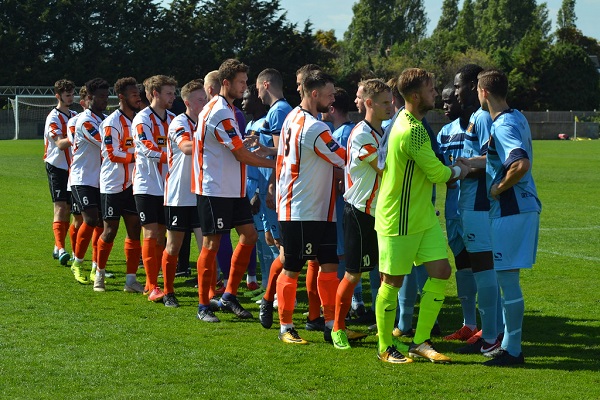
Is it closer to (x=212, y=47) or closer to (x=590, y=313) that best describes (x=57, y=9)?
(x=212, y=47)

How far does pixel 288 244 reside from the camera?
7.55 metres

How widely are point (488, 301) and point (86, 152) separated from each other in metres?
5.59

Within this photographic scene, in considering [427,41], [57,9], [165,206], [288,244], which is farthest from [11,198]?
[427,41]

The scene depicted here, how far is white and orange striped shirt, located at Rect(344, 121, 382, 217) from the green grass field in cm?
121

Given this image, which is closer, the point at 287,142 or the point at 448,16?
the point at 287,142

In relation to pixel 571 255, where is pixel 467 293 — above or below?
above

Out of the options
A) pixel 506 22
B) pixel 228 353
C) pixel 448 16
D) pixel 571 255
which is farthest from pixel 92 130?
pixel 448 16

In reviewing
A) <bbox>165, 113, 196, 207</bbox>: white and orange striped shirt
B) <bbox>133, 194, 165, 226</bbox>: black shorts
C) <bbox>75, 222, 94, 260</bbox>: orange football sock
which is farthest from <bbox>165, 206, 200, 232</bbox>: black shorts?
<bbox>75, 222, 94, 260</bbox>: orange football sock

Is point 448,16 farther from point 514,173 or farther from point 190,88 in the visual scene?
point 514,173

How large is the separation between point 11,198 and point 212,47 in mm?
50678

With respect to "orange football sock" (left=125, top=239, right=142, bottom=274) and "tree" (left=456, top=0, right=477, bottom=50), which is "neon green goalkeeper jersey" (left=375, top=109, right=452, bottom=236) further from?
"tree" (left=456, top=0, right=477, bottom=50)

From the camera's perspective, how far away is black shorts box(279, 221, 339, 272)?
7.52 m

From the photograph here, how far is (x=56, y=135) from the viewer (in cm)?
1203

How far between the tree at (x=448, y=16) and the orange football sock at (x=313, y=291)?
12196cm
